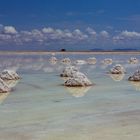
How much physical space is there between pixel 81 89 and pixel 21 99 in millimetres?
2222

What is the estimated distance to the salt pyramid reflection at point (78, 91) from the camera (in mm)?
8630

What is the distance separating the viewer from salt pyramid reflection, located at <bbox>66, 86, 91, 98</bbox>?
8.63 m

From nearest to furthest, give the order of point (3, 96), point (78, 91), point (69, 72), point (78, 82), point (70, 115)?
1. point (70, 115)
2. point (3, 96)
3. point (78, 91)
4. point (78, 82)
5. point (69, 72)

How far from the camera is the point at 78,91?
30.3ft

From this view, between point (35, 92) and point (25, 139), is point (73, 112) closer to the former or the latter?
point (25, 139)

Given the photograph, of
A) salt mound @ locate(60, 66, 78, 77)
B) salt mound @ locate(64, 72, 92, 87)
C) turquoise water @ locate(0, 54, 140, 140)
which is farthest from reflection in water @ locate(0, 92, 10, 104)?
salt mound @ locate(60, 66, 78, 77)

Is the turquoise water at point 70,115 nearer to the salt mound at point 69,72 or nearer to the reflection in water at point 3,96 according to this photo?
the reflection in water at point 3,96

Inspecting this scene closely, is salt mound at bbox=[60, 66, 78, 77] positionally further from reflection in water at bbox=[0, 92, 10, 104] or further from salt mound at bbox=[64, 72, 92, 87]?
reflection in water at bbox=[0, 92, 10, 104]

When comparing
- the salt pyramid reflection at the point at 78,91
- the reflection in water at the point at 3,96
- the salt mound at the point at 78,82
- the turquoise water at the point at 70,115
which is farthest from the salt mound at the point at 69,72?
the reflection in water at the point at 3,96

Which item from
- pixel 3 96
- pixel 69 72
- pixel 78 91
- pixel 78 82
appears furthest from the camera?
pixel 69 72

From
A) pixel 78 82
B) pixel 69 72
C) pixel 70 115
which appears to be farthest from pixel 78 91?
A: pixel 69 72

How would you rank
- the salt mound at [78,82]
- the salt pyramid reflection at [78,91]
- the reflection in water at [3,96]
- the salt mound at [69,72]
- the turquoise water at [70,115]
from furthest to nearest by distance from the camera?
the salt mound at [69,72]
the salt mound at [78,82]
the salt pyramid reflection at [78,91]
the reflection in water at [3,96]
the turquoise water at [70,115]

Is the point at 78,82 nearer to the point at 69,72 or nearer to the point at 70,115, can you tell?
the point at 69,72

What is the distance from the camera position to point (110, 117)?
19.3 ft
